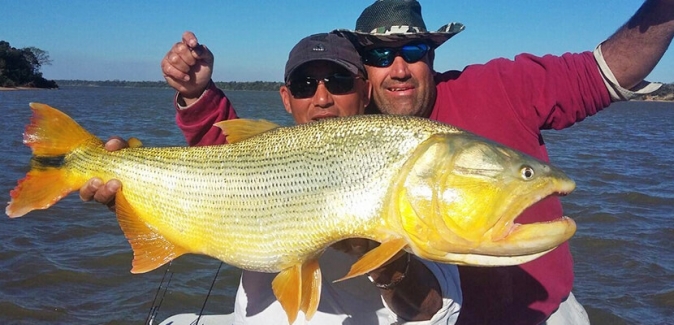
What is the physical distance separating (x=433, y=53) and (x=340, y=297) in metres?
2.11

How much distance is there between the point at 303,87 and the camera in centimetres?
387

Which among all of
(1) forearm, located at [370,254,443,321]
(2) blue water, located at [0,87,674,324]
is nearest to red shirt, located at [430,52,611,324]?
(1) forearm, located at [370,254,443,321]

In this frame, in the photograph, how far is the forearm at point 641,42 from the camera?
350 cm

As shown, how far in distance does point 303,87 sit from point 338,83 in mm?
255

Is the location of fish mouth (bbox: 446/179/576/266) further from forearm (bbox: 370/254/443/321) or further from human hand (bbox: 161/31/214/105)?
human hand (bbox: 161/31/214/105)

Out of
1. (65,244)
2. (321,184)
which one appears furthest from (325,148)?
(65,244)

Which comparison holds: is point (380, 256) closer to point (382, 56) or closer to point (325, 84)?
point (325, 84)

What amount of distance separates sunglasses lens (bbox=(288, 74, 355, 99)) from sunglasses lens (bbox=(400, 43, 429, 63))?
0.48 metres

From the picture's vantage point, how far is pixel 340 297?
3379 millimetres

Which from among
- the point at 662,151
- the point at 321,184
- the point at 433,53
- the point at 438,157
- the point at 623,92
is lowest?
the point at 662,151

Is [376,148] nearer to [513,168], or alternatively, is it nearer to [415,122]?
[415,122]

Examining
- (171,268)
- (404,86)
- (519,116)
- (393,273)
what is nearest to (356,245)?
(393,273)

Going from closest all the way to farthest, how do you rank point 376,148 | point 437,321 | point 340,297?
point 376,148
point 437,321
point 340,297

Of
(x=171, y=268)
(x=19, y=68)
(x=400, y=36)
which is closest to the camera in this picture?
(x=400, y=36)
